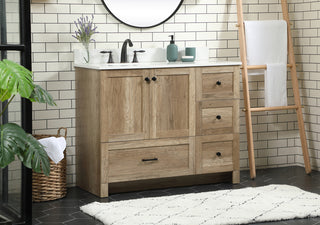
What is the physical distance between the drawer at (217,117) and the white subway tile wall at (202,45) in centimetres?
67

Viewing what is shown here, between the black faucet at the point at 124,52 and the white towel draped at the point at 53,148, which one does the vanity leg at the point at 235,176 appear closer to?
the black faucet at the point at 124,52

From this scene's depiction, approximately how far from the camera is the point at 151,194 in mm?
4855

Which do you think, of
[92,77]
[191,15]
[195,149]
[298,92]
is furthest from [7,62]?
[298,92]

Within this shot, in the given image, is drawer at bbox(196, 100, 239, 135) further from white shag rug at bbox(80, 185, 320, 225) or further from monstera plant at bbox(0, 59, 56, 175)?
monstera plant at bbox(0, 59, 56, 175)

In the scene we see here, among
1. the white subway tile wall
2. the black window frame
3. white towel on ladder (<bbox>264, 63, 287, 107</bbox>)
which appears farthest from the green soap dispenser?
the black window frame

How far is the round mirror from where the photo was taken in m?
5.20

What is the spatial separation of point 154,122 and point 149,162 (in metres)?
0.32

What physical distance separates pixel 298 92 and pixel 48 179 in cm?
253

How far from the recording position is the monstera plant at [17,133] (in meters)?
3.50

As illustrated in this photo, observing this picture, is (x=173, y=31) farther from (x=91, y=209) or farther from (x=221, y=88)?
(x=91, y=209)

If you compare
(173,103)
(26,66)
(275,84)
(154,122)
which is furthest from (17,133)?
(275,84)

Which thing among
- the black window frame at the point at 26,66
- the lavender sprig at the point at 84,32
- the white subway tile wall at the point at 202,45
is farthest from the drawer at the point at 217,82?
the black window frame at the point at 26,66

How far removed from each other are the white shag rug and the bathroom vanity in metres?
0.34

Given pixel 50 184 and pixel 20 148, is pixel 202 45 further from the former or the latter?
pixel 20 148
